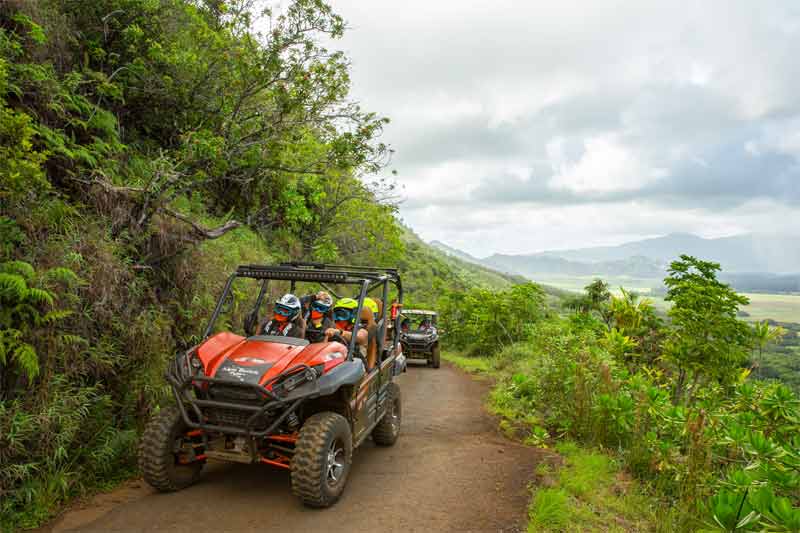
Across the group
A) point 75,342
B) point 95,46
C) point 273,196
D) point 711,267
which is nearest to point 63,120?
point 95,46

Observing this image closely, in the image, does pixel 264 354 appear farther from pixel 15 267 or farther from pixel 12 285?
pixel 15 267

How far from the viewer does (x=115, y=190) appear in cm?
639

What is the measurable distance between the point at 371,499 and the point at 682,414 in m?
3.39

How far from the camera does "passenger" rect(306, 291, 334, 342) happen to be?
6133 millimetres

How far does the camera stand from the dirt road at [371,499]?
4.19 meters

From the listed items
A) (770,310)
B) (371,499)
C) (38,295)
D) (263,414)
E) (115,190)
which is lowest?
(770,310)

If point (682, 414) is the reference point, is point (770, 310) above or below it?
below

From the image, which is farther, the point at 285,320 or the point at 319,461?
the point at 285,320

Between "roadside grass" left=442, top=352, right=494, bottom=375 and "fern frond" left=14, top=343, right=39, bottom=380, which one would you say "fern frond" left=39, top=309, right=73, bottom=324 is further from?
"roadside grass" left=442, top=352, right=494, bottom=375

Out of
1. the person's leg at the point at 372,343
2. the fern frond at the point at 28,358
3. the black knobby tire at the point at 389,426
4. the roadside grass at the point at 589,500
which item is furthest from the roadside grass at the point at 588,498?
→ the fern frond at the point at 28,358

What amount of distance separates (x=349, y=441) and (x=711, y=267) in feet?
21.5

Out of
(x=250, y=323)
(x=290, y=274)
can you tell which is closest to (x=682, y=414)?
(x=290, y=274)

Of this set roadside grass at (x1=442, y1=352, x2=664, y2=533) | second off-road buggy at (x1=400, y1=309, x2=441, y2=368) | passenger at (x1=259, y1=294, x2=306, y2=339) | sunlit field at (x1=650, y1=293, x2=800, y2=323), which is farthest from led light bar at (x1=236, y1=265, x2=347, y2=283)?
second off-road buggy at (x1=400, y1=309, x2=441, y2=368)

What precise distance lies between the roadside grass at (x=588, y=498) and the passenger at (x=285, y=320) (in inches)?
124
